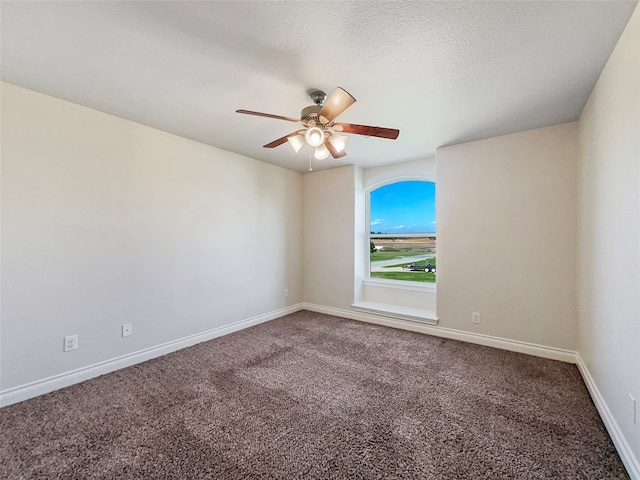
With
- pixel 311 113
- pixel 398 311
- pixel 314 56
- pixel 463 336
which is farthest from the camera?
pixel 398 311

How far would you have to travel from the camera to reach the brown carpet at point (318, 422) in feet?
4.83

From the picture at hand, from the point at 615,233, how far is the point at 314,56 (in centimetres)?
215

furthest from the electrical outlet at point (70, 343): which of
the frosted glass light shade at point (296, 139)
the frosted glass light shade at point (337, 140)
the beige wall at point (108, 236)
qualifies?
the frosted glass light shade at point (337, 140)

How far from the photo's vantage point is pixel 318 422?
1833 millimetres

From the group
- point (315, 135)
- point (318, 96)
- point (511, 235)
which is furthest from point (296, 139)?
point (511, 235)

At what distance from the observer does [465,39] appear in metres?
1.59

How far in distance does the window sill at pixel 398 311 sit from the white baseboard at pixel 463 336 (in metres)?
0.06

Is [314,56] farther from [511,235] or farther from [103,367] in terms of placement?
[103,367]

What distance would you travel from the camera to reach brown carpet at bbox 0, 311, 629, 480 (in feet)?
4.83

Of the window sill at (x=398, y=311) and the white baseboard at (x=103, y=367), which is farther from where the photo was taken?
the window sill at (x=398, y=311)

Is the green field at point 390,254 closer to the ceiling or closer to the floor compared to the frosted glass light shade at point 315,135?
closer to the floor

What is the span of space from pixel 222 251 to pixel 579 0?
356 centimetres

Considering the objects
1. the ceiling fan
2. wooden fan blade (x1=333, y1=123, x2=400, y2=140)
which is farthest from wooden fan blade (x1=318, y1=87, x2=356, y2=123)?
wooden fan blade (x1=333, y1=123, x2=400, y2=140)

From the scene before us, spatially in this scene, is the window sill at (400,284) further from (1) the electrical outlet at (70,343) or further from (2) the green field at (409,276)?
(1) the electrical outlet at (70,343)
